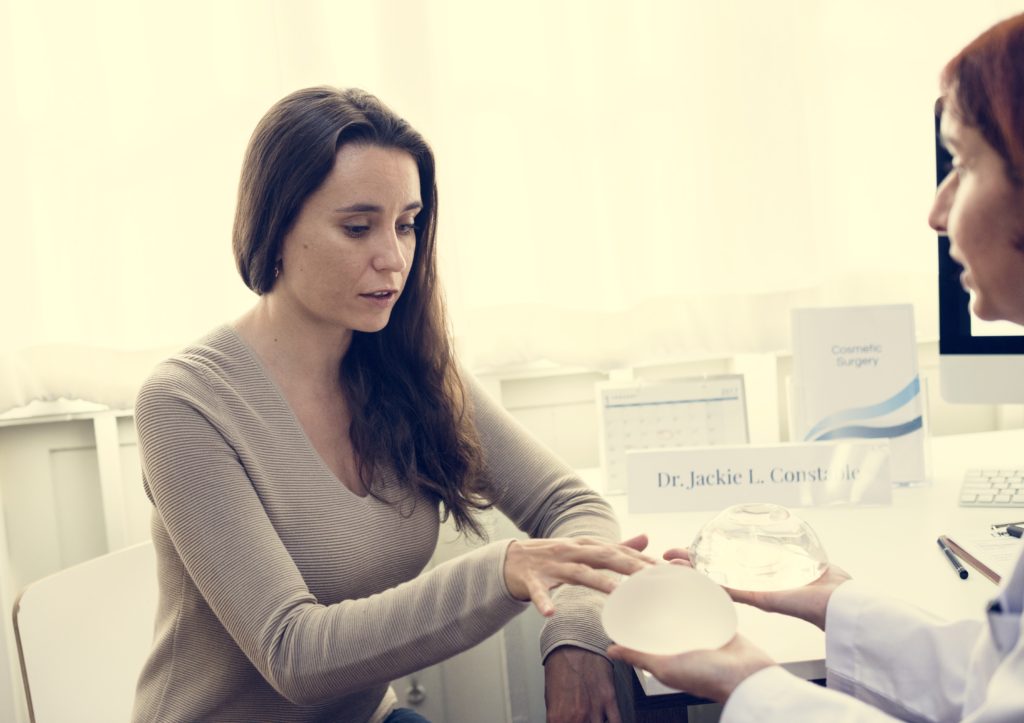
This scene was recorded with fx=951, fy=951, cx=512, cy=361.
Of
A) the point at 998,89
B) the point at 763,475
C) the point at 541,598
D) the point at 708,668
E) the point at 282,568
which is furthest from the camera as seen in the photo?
the point at 763,475

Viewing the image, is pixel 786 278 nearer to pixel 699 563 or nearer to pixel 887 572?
pixel 887 572

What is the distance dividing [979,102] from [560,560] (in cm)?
60

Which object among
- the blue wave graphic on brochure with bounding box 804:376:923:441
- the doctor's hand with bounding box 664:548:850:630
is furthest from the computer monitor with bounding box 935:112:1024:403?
the doctor's hand with bounding box 664:548:850:630

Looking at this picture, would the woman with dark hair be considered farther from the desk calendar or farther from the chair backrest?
the desk calendar

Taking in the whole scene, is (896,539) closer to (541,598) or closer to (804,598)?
(804,598)

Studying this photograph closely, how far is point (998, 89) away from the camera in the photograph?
2.40 feet

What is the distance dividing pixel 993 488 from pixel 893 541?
10.6 inches

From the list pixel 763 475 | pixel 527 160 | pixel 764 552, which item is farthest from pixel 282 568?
pixel 527 160

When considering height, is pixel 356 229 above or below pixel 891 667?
above

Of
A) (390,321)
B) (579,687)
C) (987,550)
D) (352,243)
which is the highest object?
(352,243)

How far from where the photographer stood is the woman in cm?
73

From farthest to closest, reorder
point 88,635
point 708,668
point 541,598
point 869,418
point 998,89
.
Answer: point 869,418 < point 88,635 < point 541,598 < point 708,668 < point 998,89

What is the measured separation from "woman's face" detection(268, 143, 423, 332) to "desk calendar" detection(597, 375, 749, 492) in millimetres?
546

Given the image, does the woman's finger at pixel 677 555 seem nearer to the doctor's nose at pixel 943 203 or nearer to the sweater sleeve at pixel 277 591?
the sweater sleeve at pixel 277 591
